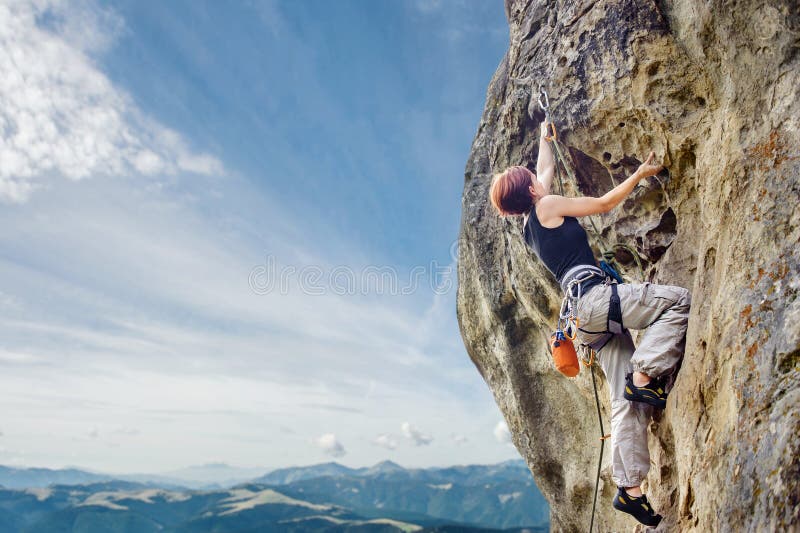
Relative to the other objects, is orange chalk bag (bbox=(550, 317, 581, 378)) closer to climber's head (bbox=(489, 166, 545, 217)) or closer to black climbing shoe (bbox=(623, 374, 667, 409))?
black climbing shoe (bbox=(623, 374, 667, 409))

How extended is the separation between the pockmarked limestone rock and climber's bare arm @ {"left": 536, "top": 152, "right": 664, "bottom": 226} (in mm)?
999

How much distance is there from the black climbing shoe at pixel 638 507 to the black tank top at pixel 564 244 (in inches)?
111

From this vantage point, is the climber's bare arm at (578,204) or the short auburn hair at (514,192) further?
the short auburn hair at (514,192)

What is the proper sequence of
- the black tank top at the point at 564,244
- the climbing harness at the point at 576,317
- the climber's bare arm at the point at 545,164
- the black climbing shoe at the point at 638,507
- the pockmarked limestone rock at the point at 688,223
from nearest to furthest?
1. the pockmarked limestone rock at the point at 688,223
2. the black climbing shoe at the point at 638,507
3. the climbing harness at the point at 576,317
4. the black tank top at the point at 564,244
5. the climber's bare arm at the point at 545,164

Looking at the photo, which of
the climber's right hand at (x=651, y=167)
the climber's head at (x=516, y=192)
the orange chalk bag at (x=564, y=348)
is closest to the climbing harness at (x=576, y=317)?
the orange chalk bag at (x=564, y=348)

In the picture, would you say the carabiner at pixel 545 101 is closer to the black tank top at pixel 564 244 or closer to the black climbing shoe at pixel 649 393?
the black tank top at pixel 564 244

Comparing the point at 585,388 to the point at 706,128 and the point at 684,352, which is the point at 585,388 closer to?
the point at 684,352

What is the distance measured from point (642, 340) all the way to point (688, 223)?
2.41 m

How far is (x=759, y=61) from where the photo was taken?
5918mm

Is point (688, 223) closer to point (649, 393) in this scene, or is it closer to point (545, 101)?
point (649, 393)

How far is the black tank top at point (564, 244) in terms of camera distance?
705 centimetres

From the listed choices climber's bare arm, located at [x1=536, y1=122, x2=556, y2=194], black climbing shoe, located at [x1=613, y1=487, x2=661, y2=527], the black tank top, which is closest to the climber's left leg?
black climbing shoe, located at [x1=613, y1=487, x2=661, y2=527]

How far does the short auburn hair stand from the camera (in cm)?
718

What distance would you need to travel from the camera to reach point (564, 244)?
23.2 feet
